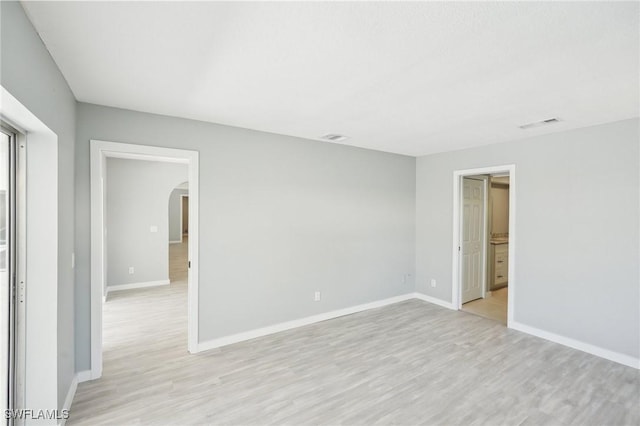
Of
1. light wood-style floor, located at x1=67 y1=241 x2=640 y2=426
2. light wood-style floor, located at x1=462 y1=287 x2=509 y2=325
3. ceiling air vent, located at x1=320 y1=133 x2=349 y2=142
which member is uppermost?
ceiling air vent, located at x1=320 y1=133 x2=349 y2=142

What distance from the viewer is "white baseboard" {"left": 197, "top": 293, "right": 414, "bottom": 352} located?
129 inches

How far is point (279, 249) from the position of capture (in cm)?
373

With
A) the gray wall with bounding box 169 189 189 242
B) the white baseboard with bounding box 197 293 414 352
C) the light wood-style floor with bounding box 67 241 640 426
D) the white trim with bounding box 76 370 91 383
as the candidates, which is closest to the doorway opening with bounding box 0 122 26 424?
the light wood-style floor with bounding box 67 241 640 426

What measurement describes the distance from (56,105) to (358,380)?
3.05 metres

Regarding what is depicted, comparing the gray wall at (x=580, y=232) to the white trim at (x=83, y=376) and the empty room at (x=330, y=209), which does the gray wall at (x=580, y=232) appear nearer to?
the empty room at (x=330, y=209)

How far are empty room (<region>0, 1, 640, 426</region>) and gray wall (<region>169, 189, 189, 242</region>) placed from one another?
24.5 ft

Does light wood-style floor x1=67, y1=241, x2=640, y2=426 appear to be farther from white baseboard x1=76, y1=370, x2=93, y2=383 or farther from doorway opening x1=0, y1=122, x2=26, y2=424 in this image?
doorway opening x1=0, y1=122, x2=26, y2=424

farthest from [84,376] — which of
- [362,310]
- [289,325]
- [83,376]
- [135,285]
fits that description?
[135,285]

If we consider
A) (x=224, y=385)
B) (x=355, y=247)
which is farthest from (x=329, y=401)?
(x=355, y=247)

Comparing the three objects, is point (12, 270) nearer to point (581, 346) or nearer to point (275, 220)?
point (275, 220)

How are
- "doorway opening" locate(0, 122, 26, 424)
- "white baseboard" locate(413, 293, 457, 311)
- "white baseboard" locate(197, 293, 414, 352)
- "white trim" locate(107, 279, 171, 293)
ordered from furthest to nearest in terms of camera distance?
"white trim" locate(107, 279, 171, 293)
"white baseboard" locate(413, 293, 457, 311)
"white baseboard" locate(197, 293, 414, 352)
"doorway opening" locate(0, 122, 26, 424)

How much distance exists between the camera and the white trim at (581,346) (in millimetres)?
2990

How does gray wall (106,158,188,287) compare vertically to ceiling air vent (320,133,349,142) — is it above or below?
below

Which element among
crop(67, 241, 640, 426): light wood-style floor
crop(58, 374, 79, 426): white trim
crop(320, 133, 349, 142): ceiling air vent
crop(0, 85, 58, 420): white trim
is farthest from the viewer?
crop(320, 133, 349, 142): ceiling air vent
